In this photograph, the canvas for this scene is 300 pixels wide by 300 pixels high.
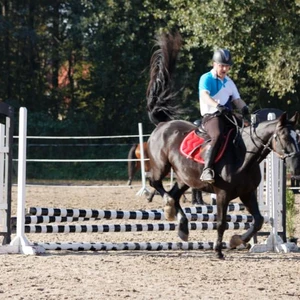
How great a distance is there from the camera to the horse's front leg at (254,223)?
9.63 m

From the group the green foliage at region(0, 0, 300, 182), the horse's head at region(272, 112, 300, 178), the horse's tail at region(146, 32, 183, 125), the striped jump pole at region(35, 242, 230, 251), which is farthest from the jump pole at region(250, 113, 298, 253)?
the green foliage at region(0, 0, 300, 182)

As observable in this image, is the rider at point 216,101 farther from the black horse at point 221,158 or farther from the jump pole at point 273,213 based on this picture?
the jump pole at point 273,213

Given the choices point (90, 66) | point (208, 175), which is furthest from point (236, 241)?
point (90, 66)

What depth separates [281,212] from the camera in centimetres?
1070

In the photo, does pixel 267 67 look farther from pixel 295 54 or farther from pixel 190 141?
pixel 190 141

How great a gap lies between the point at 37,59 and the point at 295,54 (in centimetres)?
1561

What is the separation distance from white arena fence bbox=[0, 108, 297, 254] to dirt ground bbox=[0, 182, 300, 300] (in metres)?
0.12

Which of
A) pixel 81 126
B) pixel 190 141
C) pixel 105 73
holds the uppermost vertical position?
pixel 105 73

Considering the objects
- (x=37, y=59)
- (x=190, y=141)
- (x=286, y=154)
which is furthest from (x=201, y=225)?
(x=37, y=59)

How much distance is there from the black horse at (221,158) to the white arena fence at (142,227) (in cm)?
36

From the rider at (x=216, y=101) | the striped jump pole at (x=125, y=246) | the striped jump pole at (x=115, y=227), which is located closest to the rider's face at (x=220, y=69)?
the rider at (x=216, y=101)

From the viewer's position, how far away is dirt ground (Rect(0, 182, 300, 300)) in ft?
23.0

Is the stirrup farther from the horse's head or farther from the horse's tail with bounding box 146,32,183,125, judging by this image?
the horse's tail with bounding box 146,32,183,125

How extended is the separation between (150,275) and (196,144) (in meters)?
2.39
